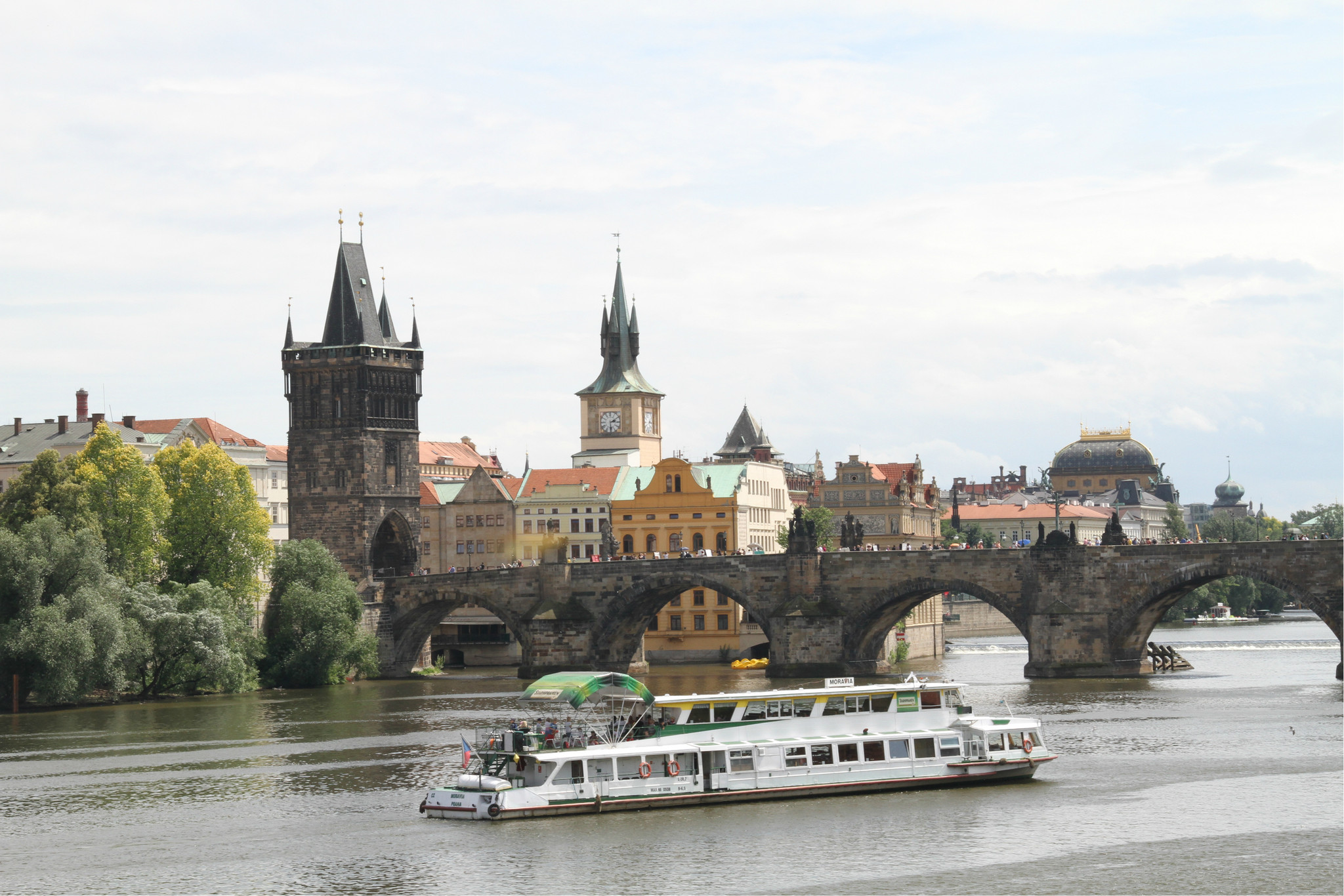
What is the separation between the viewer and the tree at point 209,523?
4368 inches

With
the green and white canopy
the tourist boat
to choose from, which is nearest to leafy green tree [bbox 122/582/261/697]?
the tourist boat

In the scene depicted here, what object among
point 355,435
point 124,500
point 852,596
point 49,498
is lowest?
point 852,596

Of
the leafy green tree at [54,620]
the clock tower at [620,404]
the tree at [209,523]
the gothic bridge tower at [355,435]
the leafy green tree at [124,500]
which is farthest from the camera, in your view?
the clock tower at [620,404]

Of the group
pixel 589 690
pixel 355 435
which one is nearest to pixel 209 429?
pixel 355 435

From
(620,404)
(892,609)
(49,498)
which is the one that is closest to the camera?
(49,498)

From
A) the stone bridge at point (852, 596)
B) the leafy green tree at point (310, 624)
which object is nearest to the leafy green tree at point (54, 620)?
the leafy green tree at point (310, 624)

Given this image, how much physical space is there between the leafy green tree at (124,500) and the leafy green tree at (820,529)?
203 ft

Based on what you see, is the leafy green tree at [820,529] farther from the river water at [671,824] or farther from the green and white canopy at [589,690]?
the green and white canopy at [589,690]

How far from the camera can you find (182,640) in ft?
337

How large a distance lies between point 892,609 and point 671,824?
58929mm

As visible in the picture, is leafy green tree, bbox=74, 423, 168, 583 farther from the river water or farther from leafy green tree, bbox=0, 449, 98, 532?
the river water

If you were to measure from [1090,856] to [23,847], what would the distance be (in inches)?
1157

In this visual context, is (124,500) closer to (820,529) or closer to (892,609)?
(892,609)

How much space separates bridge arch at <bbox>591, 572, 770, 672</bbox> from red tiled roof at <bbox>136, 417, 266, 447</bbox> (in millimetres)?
39286
